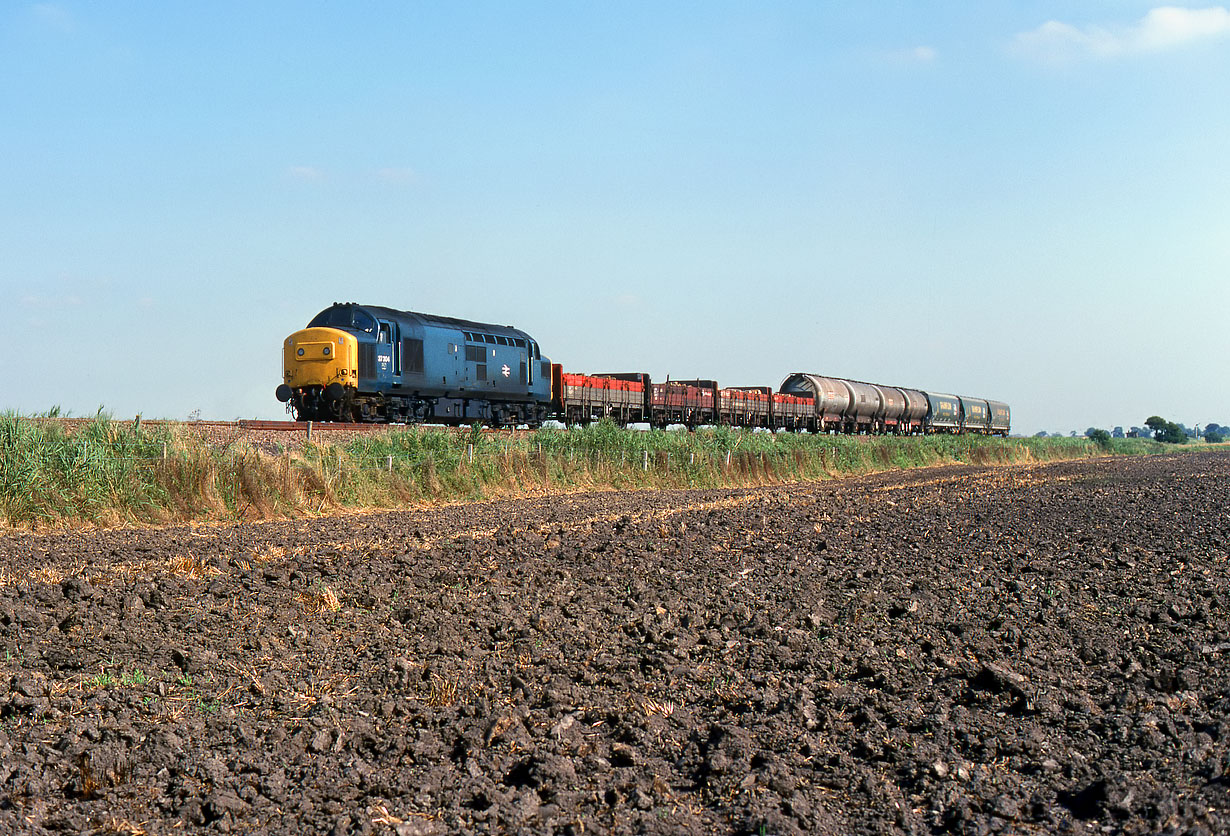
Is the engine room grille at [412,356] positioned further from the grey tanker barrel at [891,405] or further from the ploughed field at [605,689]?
the grey tanker barrel at [891,405]

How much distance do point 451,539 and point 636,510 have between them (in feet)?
16.0

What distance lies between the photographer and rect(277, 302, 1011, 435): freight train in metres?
24.5

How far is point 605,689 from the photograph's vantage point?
19.4 feet

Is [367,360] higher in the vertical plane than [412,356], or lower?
lower

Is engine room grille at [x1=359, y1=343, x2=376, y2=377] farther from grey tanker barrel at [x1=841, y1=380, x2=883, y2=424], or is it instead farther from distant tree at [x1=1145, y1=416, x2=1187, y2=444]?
distant tree at [x1=1145, y1=416, x2=1187, y2=444]

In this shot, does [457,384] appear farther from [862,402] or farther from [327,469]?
[862,402]

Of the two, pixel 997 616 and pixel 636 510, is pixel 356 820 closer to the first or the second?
pixel 997 616

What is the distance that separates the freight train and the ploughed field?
1361 cm

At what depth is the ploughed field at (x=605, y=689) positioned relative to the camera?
4.39 m

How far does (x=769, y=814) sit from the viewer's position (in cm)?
417

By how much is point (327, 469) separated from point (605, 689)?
429 inches

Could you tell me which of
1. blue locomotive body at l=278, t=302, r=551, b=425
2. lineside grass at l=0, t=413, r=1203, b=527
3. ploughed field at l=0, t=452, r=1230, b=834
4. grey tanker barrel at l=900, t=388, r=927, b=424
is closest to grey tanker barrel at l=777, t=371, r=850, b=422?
grey tanker barrel at l=900, t=388, r=927, b=424

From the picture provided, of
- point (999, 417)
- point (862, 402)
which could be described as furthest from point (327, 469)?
point (999, 417)

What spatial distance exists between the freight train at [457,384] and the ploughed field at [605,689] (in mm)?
13613
